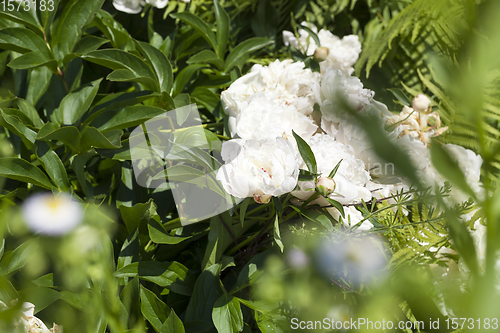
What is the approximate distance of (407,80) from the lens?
0.91 meters

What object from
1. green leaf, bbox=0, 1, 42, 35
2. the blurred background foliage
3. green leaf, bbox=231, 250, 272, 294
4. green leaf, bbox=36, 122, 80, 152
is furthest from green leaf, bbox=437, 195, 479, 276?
green leaf, bbox=0, 1, 42, 35

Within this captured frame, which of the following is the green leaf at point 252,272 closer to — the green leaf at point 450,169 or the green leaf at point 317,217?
the green leaf at point 317,217

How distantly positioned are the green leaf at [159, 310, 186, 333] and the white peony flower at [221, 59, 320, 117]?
0.30 metres

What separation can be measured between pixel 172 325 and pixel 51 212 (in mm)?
254

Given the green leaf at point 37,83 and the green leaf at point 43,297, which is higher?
the green leaf at point 37,83

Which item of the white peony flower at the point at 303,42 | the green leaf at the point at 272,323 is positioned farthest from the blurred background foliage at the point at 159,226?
the white peony flower at the point at 303,42

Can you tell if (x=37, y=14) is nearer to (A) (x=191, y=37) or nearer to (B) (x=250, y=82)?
(A) (x=191, y=37)

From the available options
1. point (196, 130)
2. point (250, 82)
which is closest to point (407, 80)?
point (250, 82)

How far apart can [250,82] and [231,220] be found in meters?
0.24

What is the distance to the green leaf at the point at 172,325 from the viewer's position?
1.31 feet

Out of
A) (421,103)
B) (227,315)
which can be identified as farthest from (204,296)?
(421,103)

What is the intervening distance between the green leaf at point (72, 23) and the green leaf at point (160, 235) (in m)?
0.38

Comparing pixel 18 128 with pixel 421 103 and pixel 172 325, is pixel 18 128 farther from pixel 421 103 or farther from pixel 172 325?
pixel 421 103

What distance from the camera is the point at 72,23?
607 mm
